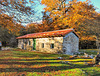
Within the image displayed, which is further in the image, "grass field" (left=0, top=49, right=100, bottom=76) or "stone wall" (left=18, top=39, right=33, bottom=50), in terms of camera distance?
"stone wall" (left=18, top=39, right=33, bottom=50)

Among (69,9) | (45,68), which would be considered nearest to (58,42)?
(45,68)

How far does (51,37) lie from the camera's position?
1583cm

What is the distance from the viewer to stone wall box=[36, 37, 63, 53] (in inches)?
575

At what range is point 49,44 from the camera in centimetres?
1600

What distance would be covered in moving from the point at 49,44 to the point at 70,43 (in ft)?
11.5

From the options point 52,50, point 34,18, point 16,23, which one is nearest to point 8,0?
point 16,23

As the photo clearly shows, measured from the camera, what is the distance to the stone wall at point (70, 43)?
14.5 metres

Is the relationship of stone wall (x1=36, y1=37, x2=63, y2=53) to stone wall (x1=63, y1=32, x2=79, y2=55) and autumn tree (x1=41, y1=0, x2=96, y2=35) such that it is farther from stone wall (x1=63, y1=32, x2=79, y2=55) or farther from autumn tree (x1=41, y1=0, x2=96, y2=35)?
autumn tree (x1=41, y1=0, x2=96, y2=35)

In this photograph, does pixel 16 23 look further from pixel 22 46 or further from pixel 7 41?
pixel 7 41

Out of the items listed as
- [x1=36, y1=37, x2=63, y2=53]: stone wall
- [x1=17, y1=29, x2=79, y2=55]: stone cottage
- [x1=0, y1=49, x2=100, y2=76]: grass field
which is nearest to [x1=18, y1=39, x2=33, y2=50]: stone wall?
[x1=17, y1=29, x2=79, y2=55]: stone cottage

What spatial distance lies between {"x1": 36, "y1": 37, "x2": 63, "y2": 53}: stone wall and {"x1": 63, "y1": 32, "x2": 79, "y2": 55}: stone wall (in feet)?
2.36

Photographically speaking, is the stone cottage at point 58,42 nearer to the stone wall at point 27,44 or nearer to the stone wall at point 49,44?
the stone wall at point 49,44

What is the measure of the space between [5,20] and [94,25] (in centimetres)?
1078

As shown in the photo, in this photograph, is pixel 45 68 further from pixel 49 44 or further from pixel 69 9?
pixel 69 9
